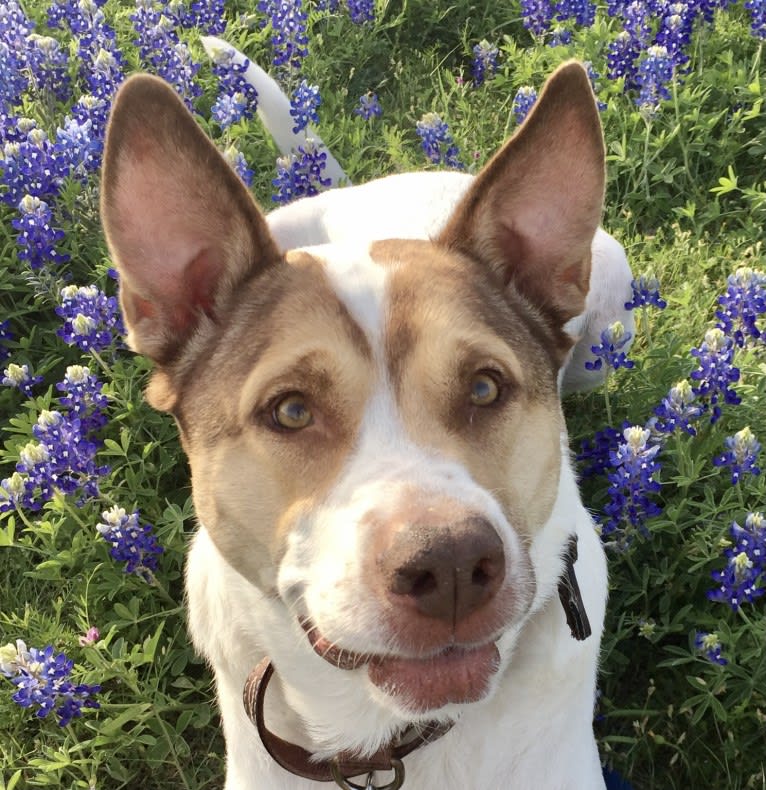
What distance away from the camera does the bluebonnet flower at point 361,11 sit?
18.4 ft

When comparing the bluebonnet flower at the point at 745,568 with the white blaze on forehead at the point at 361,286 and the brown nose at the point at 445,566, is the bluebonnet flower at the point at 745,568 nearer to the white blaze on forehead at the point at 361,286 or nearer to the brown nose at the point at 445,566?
the brown nose at the point at 445,566

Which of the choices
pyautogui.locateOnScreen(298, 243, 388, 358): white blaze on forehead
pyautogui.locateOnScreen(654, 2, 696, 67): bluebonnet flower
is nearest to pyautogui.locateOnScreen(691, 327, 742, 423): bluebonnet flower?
pyautogui.locateOnScreen(298, 243, 388, 358): white blaze on forehead

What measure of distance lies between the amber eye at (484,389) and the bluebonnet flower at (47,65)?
3548mm

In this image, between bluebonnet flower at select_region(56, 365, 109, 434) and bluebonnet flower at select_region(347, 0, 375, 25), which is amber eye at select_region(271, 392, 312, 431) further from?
bluebonnet flower at select_region(347, 0, 375, 25)

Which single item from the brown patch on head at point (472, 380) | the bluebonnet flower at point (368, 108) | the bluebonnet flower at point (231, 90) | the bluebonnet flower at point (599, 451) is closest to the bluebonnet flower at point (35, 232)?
the bluebonnet flower at point (231, 90)

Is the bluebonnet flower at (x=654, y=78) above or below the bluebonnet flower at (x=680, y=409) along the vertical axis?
above

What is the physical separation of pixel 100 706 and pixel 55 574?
1.83ft

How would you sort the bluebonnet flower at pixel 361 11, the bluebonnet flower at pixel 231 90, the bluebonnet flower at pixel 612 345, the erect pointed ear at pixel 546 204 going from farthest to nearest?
the bluebonnet flower at pixel 361 11 < the bluebonnet flower at pixel 231 90 < the bluebonnet flower at pixel 612 345 < the erect pointed ear at pixel 546 204

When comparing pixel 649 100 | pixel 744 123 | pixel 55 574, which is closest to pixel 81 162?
pixel 55 574

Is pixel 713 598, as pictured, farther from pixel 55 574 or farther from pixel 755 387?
pixel 55 574

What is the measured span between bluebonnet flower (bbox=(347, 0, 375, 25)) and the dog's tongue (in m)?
4.55

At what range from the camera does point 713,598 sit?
9.57ft

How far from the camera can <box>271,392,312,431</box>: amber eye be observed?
2133 mm

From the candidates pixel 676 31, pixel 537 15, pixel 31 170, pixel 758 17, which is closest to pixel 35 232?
pixel 31 170
